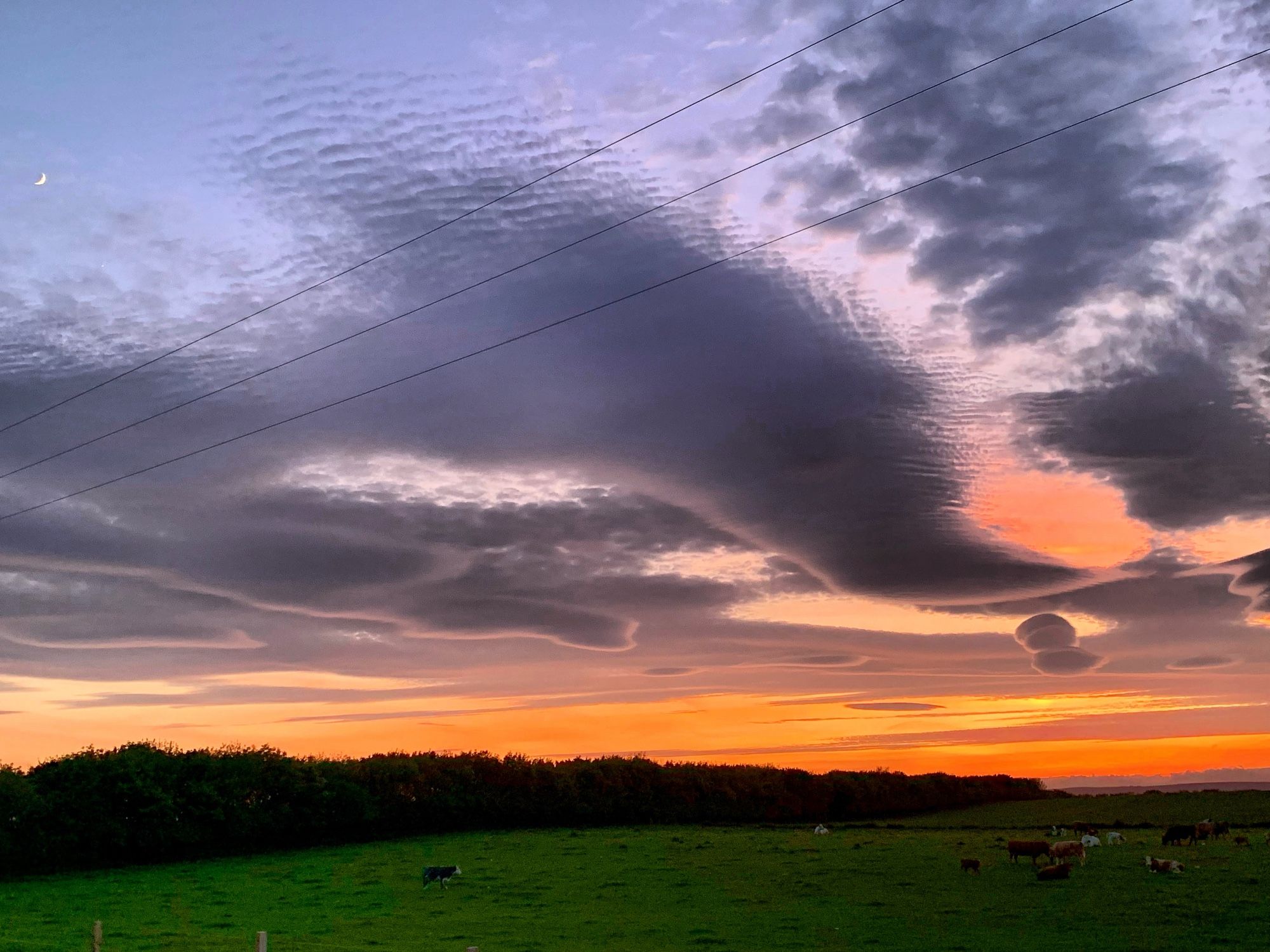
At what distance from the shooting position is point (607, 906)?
36469 millimetres

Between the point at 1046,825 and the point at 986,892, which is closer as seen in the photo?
the point at 986,892

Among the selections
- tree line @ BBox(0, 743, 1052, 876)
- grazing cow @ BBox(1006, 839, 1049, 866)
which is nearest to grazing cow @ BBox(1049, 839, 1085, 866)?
grazing cow @ BBox(1006, 839, 1049, 866)

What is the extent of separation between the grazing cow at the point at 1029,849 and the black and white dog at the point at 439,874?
25.0 metres

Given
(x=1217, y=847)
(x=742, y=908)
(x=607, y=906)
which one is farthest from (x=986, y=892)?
(x=1217, y=847)

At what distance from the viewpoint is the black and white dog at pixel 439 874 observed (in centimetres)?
4444

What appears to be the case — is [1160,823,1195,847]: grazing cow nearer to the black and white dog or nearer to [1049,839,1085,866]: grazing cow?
[1049,839,1085,866]: grazing cow

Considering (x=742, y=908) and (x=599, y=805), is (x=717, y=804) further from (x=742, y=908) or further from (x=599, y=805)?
(x=742, y=908)

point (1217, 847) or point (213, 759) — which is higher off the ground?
point (213, 759)

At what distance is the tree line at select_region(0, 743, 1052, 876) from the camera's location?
5319cm

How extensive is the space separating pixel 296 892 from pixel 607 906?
14.7 m

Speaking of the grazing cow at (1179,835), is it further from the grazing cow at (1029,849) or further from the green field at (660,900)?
the grazing cow at (1029,849)

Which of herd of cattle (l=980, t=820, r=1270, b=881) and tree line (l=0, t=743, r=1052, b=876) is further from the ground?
tree line (l=0, t=743, r=1052, b=876)

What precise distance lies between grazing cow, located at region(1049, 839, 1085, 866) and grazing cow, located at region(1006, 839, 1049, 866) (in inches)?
15.4

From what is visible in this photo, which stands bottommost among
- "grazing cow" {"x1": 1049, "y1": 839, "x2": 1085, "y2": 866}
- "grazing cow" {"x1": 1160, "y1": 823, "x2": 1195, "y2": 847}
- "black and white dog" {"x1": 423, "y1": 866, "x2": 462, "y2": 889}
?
"grazing cow" {"x1": 1160, "y1": 823, "x2": 1195, "y2": 847}
